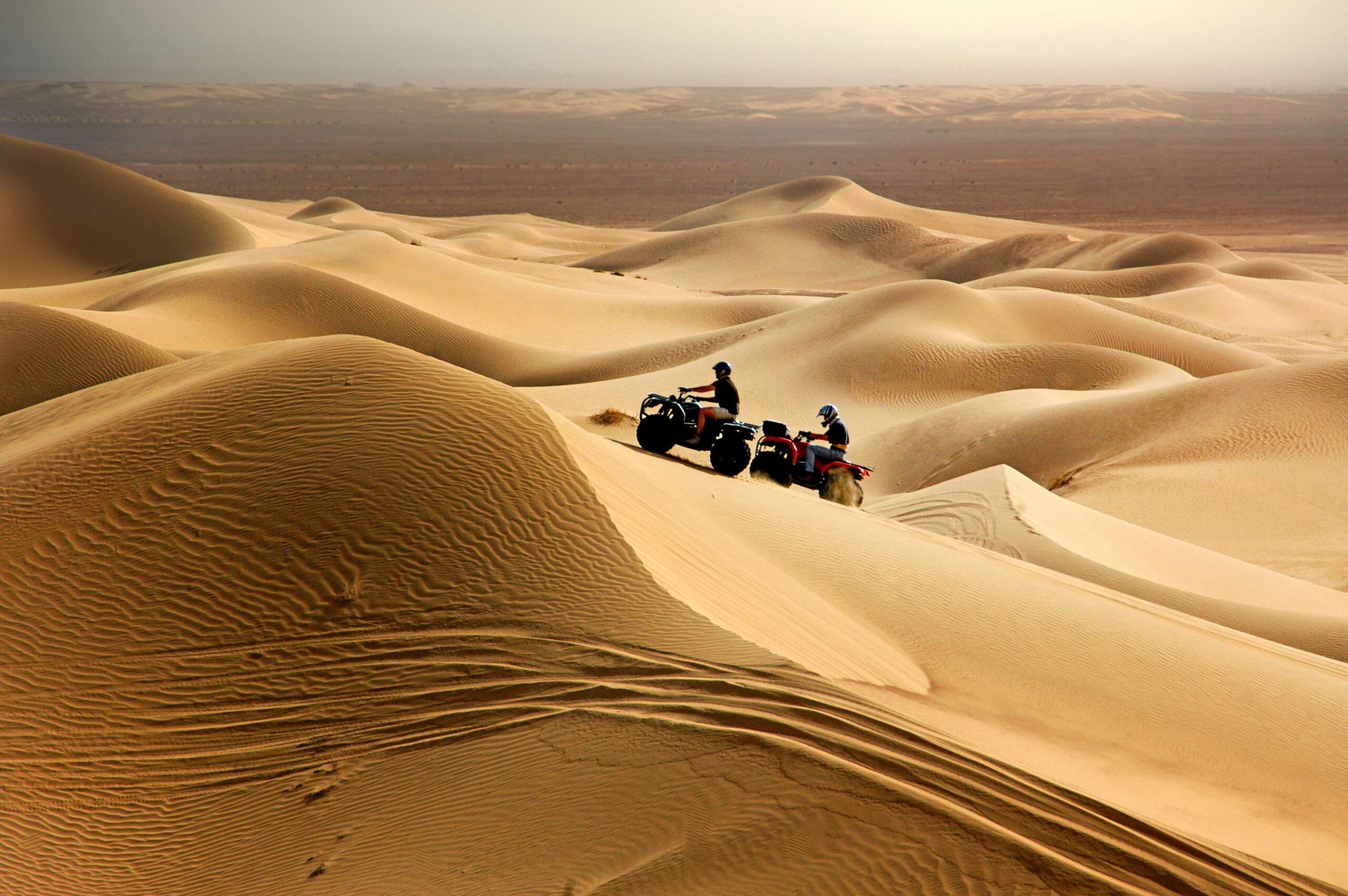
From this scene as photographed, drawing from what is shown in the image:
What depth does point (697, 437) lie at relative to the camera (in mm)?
11172

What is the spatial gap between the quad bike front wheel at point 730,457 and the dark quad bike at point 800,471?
52 centimetres

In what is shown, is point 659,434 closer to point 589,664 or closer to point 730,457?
point 730,457

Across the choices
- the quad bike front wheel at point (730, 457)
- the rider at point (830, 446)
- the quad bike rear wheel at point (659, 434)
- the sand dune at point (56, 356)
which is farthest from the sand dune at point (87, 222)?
the rider at point (830, 446)

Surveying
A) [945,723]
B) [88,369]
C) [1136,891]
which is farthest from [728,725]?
[88,369]

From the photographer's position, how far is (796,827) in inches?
155

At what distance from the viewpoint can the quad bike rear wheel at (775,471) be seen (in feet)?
38.2

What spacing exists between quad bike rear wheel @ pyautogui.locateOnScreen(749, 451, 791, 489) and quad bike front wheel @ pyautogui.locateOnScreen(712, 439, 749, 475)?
55cm

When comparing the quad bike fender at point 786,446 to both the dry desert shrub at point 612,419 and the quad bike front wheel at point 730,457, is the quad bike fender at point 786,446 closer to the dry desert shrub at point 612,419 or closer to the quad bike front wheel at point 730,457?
the quad bike front wheel at point 730,457

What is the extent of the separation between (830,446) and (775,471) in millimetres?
704

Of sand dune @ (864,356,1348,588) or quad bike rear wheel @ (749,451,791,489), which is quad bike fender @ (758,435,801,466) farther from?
sand dune @ (864,356,1348,588)

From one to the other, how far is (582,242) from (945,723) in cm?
5205

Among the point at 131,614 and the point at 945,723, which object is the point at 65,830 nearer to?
the point at 131,614

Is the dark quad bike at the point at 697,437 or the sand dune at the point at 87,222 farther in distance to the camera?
the sand dune at the point at 87,222

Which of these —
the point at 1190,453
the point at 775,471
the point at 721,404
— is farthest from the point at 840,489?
the point at 1190,453
